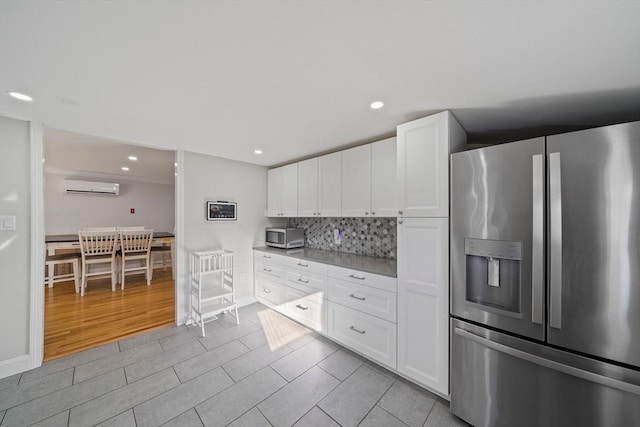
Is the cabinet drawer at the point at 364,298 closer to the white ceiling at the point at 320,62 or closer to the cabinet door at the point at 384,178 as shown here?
the cabinet door at the point at 384,178

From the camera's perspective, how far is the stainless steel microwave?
339 centimetres

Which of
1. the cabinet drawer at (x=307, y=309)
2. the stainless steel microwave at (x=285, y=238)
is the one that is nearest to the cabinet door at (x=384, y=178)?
the cabinet drawer at (x=307, y=309)

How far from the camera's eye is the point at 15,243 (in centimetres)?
204

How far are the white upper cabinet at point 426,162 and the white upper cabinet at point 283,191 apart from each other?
173 centimetres

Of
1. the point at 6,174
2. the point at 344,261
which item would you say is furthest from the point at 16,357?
the point at 344,261

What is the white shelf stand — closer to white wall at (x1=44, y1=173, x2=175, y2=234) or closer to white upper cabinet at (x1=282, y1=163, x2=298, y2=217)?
white upper cabinet at (x1=282, y1=163, x2=298, y2=217)

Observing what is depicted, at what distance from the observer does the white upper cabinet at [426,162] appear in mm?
1744

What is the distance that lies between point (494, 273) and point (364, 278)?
1037 millimetres

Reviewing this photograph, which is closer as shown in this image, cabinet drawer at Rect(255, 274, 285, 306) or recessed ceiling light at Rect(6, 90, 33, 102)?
recessed ceiling light at Rect(6, 90, 33, 102)

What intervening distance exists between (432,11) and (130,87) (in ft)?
5.78

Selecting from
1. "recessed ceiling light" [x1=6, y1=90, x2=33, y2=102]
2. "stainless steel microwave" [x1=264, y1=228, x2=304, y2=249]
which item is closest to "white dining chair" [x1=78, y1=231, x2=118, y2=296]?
"stainless steel microwave" [x1=264, y1=228, x2=304, y2=249]

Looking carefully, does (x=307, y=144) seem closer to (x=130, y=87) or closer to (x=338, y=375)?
(x=130, y=87)

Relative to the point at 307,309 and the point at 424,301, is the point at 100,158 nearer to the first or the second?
the point at 307,309

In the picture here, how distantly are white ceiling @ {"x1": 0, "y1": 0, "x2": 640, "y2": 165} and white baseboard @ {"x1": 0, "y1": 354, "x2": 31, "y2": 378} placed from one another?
2.09 m
